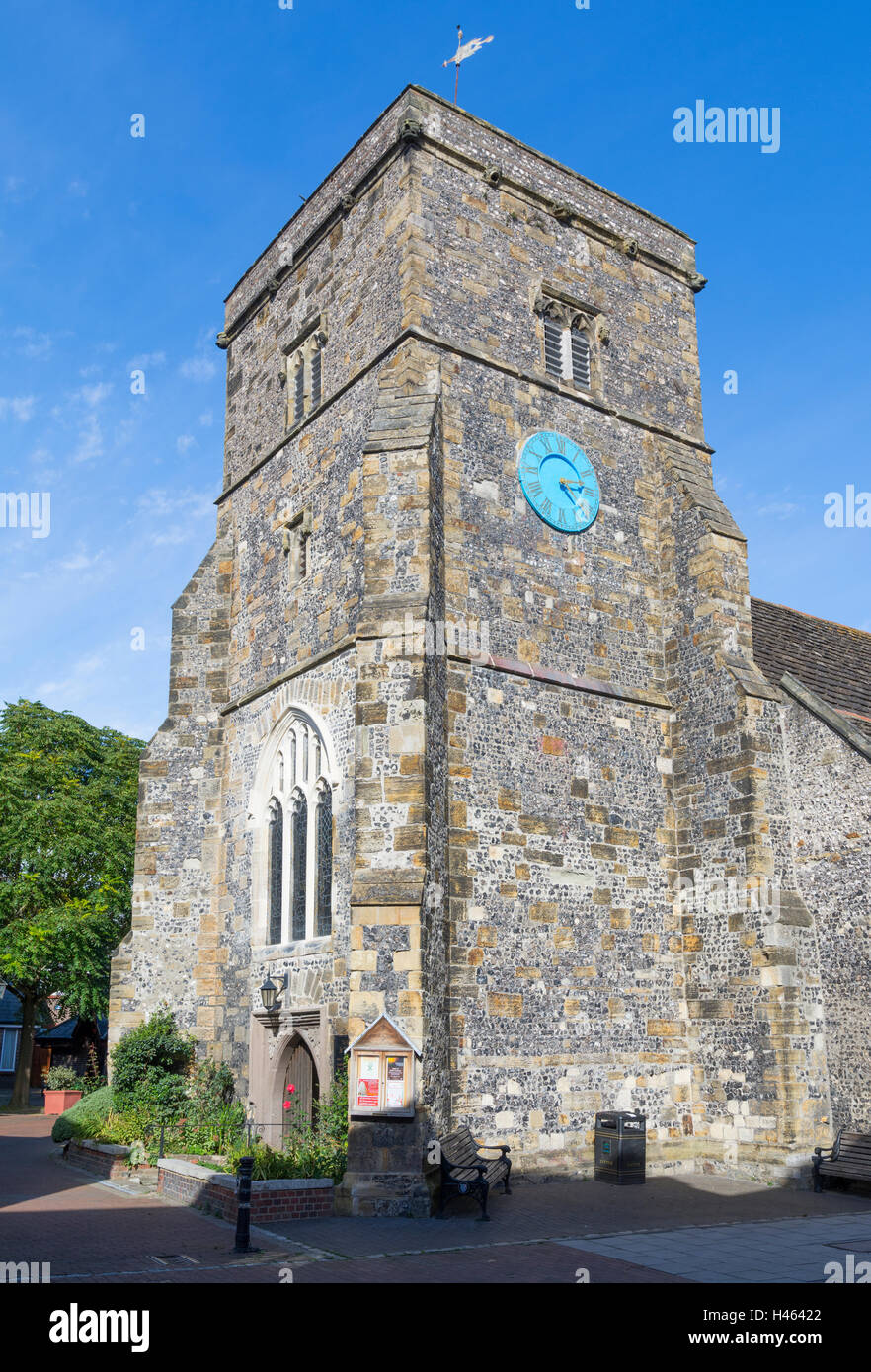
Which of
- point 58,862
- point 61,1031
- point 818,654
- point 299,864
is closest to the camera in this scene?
point 299,864

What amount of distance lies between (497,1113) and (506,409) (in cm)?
1011

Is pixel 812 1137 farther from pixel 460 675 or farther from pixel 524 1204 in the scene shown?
pixel 460 675

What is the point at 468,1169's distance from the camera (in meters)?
12.0

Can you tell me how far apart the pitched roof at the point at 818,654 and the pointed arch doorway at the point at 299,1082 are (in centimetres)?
937

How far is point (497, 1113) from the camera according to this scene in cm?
1384

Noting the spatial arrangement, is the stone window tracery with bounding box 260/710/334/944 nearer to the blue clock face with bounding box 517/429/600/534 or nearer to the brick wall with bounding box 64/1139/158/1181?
the brick wall with bounding box 64/1139/158/1181

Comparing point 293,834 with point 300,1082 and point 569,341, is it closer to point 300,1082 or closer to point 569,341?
point 300,1082

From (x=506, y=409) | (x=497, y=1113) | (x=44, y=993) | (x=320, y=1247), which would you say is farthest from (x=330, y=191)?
(x=44, y=993)

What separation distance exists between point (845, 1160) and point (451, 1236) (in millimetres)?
5857

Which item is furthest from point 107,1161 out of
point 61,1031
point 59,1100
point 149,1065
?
point 61,1031

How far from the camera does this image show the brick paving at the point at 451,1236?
898cm

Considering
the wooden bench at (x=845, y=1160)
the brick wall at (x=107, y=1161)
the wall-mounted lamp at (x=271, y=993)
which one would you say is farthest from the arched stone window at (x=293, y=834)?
the wooden bench at (x=845, y=1160)

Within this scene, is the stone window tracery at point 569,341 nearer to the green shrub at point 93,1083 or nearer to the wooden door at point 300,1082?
the wooden door at point 300,1082

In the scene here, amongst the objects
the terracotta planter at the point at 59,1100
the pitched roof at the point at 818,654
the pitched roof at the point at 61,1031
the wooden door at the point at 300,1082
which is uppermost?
the pitched roof at the point at 818,654
